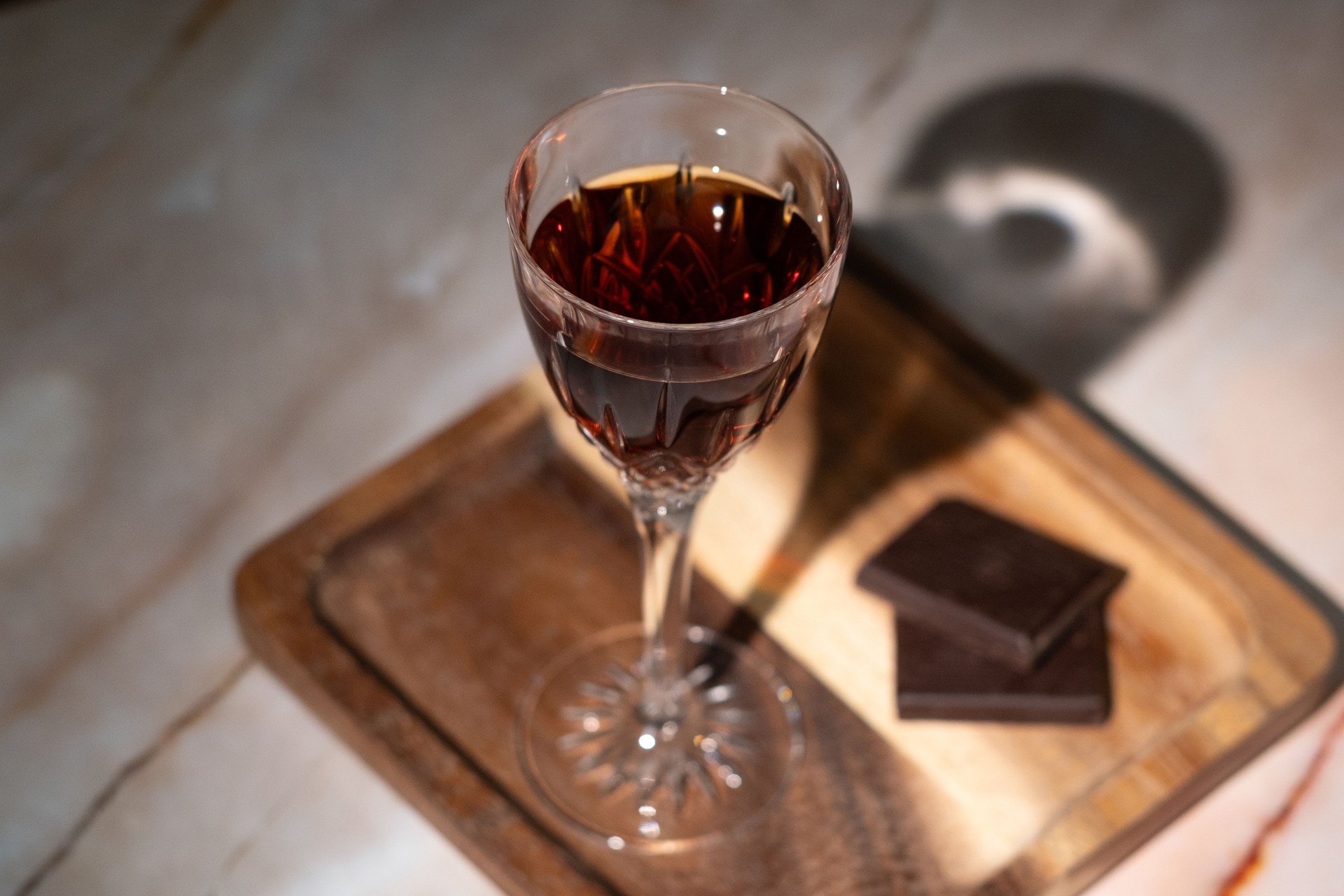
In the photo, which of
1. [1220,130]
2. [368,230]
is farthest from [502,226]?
[1220,130]

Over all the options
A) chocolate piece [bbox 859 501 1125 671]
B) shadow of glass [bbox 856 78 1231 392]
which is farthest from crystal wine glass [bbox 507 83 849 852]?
shadow of glass [bbox 856 78 1231 392]

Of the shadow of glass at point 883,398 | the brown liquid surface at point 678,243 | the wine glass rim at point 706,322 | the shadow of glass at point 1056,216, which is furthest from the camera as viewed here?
the shadow of glass at point 1056,216

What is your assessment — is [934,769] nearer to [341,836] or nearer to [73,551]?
[341,836]

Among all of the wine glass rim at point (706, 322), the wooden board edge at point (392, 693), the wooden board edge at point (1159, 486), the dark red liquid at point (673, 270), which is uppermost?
the wine glass rim at point (706, 322)

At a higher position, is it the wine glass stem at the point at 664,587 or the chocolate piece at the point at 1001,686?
the wine glass stem at the point at 664,587

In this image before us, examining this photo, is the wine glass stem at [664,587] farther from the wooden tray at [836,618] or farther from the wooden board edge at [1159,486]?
the wooden board edge at [1159,486]

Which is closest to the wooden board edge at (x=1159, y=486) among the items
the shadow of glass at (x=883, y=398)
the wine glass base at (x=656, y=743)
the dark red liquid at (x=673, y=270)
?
the shadow of glass at (x=883, y=398)
